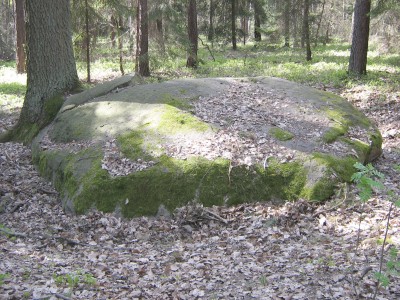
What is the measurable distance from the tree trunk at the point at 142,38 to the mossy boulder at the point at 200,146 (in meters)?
7.54

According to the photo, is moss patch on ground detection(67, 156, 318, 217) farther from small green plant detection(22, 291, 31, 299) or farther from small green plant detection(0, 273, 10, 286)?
small green plant detection(22, 291, 31, 299)

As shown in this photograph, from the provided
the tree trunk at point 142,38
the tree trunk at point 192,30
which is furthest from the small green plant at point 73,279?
the tree trunk at point 192,30

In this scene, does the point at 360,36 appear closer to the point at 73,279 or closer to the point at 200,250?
the point at 200,250

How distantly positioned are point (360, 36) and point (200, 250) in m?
11.4

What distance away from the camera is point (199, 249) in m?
5.39

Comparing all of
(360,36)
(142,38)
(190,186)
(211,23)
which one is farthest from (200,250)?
(211,23)

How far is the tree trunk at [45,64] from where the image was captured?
30.7 ft

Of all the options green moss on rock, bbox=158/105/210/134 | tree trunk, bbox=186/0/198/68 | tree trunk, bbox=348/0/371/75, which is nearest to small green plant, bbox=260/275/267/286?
green moss on rock, bbox=158/105/210/134

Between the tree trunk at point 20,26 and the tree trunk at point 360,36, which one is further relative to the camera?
the tree trunk at point 20,26

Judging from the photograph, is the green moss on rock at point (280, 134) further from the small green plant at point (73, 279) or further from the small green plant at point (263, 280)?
the small green plant at point (73, 279)

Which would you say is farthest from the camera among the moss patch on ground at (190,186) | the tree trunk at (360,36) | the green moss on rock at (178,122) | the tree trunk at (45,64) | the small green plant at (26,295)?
the tree trunk at (360,36)

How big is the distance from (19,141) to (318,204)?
726 centimetres

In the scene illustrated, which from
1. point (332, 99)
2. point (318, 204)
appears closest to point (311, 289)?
point (318, 204)

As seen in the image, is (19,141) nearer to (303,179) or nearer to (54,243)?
(54,243)
